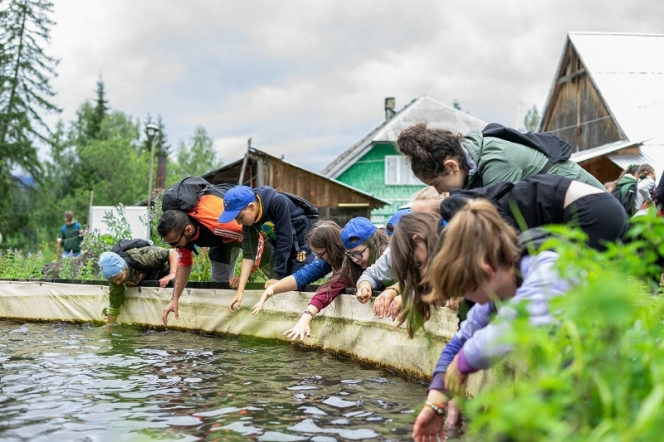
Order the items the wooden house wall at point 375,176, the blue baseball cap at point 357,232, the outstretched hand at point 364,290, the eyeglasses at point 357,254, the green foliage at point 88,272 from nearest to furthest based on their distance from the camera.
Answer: the outstretched hand at point 364,290 < the blue baseball cap at point 357,232 < the eyeglasses at point 357,254 < the green foliage at point 88,272 < the wooden house wall at point 375,176

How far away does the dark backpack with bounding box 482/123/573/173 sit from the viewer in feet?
14.8

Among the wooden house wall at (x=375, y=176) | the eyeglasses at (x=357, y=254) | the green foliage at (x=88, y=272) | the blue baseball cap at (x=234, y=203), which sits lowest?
the green foliage at (x=88, y=272)

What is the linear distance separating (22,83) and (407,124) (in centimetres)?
1834

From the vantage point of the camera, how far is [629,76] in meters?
23.5

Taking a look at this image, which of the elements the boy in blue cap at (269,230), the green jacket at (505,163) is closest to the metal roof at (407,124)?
the boy in blue cap at (269,230)

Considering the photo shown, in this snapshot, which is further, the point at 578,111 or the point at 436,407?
the point at 578,111

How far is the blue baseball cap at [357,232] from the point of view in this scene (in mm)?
5734

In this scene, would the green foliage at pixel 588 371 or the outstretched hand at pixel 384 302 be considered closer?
the green foliage at pixel 588 371

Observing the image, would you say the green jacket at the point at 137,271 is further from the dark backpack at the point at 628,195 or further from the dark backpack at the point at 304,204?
the dark backpack at the point at 628,195

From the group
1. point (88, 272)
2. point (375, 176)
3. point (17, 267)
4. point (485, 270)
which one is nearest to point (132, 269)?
point (88, 272)

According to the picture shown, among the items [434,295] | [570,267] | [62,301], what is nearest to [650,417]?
[570,267]

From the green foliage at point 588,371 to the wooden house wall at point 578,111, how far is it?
72.2ft

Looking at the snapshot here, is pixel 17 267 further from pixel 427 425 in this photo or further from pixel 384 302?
pixel 427 425

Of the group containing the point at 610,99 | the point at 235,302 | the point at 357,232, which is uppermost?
the point at 610,99
